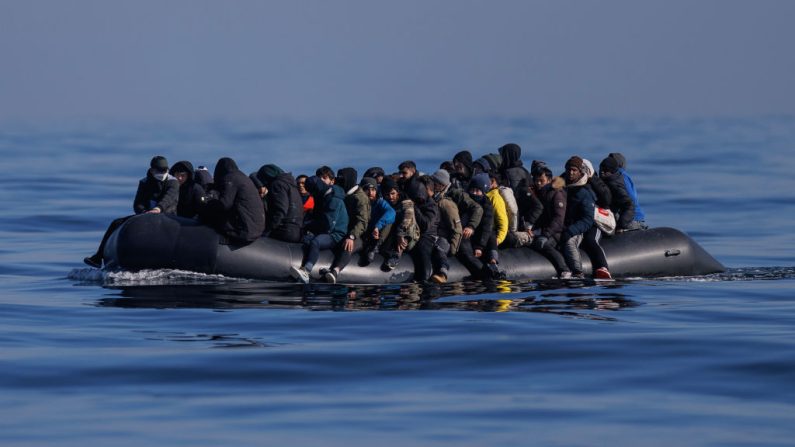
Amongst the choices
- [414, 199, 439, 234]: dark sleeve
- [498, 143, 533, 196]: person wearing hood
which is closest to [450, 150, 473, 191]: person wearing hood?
[498, 143, 533, 196]: person wearing hood

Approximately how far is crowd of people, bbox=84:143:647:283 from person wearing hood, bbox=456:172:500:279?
0.02 metres

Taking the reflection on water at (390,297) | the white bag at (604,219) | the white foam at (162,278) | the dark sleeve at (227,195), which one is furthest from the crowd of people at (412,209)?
the white foam at (162,278)

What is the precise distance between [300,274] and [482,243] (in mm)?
3233

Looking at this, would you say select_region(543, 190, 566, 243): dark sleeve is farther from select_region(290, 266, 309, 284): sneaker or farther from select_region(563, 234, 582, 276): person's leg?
select_region(290, 266, 309, 284): sneaker

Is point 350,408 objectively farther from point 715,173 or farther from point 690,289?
point 715,173

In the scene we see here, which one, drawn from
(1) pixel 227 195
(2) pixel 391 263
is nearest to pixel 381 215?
(2) pixel 391 263

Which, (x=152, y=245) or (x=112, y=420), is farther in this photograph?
(x=152, y=245)

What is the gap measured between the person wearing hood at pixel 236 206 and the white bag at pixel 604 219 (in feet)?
19.9

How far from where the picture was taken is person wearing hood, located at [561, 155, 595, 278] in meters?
26.0

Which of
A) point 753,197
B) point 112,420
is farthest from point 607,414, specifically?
point 753,197

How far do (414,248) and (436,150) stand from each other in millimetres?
73654

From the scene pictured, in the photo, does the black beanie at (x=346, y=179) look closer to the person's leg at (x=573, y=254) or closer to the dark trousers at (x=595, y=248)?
the person's leg at (x=573, y=254)

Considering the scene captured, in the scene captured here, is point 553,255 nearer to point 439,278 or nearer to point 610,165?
point 610,165

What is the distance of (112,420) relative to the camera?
15.2 metres
